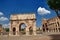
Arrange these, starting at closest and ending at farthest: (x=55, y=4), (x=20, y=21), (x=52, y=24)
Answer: (x=55, y=4), (x=20, y=21), (x=52, y=24)

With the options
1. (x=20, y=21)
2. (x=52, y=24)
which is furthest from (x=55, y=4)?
(x=52, y=24)

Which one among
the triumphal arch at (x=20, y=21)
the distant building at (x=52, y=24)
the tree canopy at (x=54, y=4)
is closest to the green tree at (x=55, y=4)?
the tree canopy at (x=54, y=4)

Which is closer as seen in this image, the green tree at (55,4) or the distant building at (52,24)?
the green tree at (55,4)

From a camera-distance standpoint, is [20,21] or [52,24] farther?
[52,24]

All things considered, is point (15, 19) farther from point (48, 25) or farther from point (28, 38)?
point (48, 25)

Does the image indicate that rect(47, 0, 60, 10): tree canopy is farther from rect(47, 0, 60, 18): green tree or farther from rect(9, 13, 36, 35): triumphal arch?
rect(9, 13, 36, 35): triumphal arch

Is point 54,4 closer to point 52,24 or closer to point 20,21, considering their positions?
point 20,21

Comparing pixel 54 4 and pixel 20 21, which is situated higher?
pixel 54 4

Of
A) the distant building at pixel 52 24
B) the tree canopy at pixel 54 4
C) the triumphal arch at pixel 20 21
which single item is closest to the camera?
the tree canopy at pixel 54 4

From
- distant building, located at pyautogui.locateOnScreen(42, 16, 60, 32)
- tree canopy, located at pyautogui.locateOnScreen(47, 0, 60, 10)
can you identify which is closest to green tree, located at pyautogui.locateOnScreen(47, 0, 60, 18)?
tree canopy, located at pyautogui.locateOnScreen(47, 0, 60, 10)

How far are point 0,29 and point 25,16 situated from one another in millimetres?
18771

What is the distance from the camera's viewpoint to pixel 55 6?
2028 centimetres

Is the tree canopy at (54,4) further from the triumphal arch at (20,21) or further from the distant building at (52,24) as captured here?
the distant building at (52,24)

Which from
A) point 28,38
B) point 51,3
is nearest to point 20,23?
point 28,38
